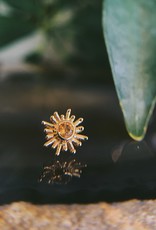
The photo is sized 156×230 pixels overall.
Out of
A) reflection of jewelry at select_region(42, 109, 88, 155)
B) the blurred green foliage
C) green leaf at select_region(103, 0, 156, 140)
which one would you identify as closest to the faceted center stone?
reflection of jewelry at select_region(42, 109, 88, 155)

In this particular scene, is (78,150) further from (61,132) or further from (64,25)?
(64,25)

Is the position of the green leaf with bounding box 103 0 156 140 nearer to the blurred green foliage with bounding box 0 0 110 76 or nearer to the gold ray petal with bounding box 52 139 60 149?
the gold ray petal with bounding box 52 139 60 149

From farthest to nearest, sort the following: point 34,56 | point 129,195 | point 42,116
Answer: point 34,56 → point 42,116 → point 129,195

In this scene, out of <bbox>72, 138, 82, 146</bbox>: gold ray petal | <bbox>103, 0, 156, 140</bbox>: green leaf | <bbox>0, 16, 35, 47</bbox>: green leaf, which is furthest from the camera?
<bbox>0, 16, 35, 47</bbox>: green leaf

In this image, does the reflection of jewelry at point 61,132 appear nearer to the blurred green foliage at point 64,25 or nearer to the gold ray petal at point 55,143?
the gold ray petal at point 55,143

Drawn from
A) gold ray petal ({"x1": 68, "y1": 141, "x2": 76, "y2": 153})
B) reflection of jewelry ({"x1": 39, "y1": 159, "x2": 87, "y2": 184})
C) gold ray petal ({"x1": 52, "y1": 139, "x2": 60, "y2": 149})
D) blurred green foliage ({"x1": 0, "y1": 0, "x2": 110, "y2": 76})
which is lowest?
reflection of jewelry ({"x1": 39, "y1": 159, "x2": 87, "y2": 184})

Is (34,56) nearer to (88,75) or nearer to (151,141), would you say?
(88,75)

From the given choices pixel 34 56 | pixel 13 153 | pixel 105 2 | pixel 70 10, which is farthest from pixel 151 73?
pixel 34 56

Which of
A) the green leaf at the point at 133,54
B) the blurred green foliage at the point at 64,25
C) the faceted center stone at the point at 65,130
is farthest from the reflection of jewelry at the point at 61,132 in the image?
the blurred green foliage at the point at 64,25
